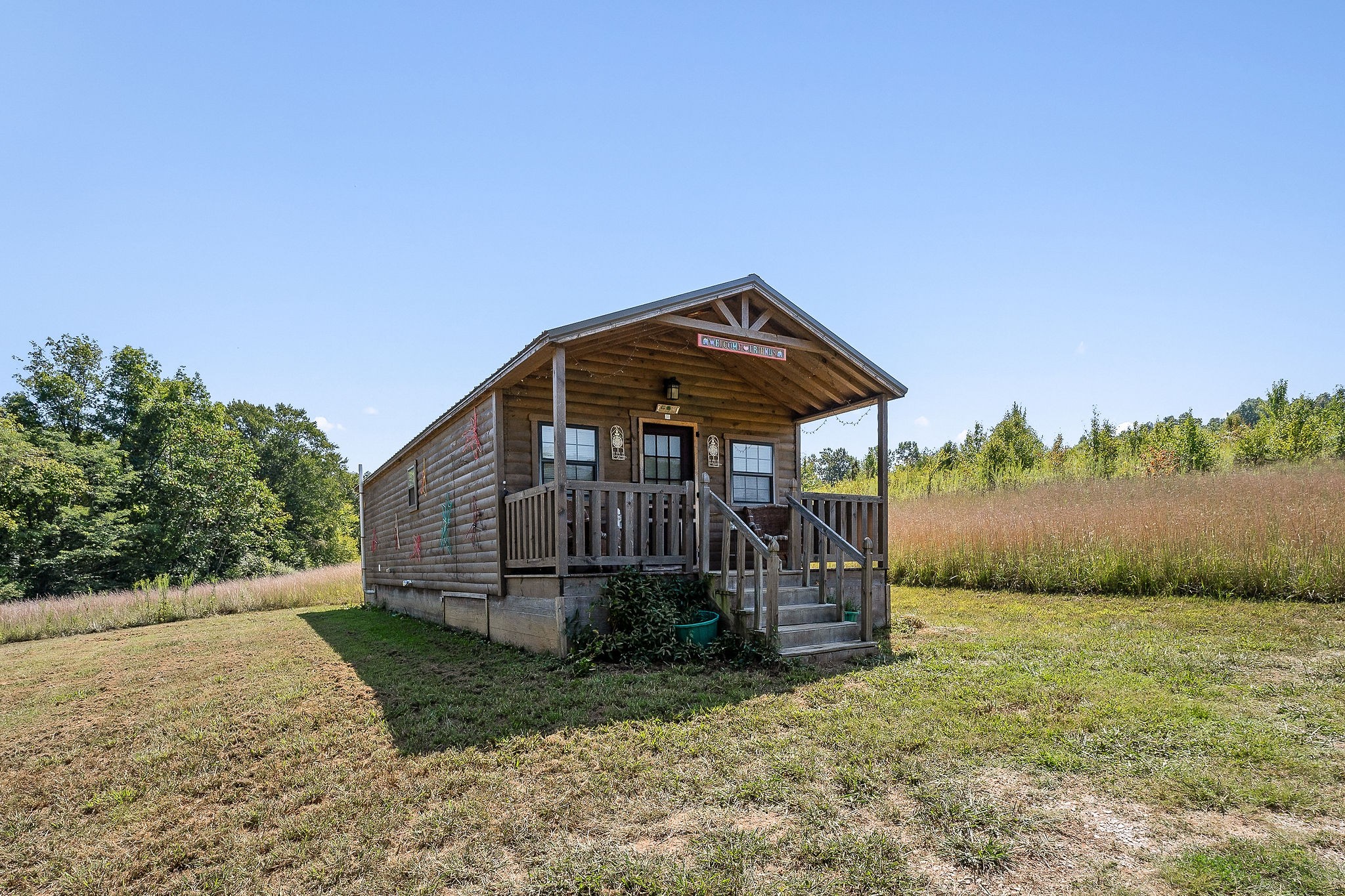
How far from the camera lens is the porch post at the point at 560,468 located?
255 inches

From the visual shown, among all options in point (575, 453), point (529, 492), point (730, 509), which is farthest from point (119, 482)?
point (730, 509)

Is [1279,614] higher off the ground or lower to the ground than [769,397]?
lower

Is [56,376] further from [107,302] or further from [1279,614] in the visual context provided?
[1279,614]

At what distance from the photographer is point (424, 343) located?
16.5 metres

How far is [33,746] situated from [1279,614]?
11.8m

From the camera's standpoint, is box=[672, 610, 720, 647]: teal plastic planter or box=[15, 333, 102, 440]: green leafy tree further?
box=[15, 333, 102, 440]: green leafy tree

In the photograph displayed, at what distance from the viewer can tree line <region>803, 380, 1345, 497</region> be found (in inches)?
564

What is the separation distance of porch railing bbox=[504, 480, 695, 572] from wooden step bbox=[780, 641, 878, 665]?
157 cm

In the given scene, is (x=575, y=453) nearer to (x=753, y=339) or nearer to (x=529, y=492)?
(x=529, y=492)

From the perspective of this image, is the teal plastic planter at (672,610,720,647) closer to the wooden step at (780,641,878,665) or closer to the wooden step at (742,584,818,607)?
the wooden step at (742,584,818,607)

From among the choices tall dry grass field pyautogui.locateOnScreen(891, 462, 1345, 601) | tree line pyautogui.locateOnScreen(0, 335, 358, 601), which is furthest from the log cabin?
tree line pyautogui.locateOnScreen(0, 335, 358, 601)

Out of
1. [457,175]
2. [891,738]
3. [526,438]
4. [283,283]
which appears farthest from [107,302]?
[891,738]

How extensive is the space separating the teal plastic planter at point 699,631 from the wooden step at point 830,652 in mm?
790

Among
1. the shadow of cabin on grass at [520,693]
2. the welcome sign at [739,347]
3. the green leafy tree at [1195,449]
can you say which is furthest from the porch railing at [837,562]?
the green leafy tree at [1195,449]
